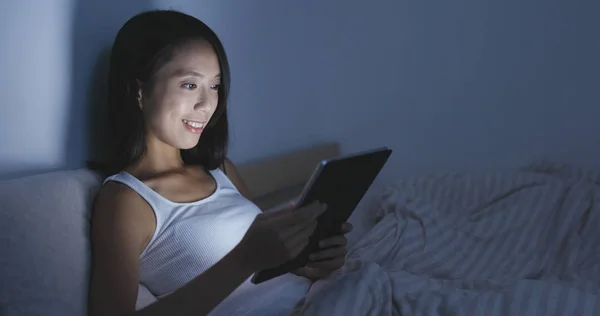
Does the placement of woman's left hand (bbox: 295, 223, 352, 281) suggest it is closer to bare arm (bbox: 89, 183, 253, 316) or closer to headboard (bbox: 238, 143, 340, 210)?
bare arm (bbox: 89, 183, 253, 316)

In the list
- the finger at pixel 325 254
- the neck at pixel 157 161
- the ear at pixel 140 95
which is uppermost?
the ear at pixel 140 95

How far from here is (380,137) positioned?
2.17 metres

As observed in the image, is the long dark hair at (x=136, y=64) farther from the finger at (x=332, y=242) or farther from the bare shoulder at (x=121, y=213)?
the finger at (x=332, y=242)

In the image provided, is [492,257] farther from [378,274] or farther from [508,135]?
[508,135]

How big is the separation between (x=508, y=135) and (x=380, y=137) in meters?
0.42

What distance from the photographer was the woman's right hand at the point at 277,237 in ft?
2.90

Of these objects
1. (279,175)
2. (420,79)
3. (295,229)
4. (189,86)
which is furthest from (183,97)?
(420,79)

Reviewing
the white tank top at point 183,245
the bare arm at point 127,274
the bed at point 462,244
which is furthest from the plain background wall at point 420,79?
the bare arm at point 127,274

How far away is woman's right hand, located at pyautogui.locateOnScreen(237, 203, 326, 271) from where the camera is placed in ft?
2.90

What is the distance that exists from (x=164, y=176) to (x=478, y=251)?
0.75 meters

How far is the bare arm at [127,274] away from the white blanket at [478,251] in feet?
0.48

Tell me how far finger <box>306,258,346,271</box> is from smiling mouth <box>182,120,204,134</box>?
0.31 m

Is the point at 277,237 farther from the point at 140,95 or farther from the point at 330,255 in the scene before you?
the point at 140,95

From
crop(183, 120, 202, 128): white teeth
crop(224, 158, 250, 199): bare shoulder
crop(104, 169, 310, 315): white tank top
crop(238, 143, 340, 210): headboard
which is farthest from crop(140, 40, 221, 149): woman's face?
crop(238, 143, 340, 210): headboard
